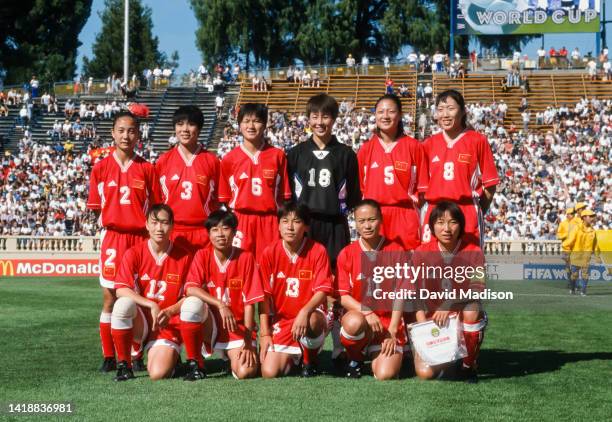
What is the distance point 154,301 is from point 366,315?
5.87 feet

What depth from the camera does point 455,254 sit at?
304 inches

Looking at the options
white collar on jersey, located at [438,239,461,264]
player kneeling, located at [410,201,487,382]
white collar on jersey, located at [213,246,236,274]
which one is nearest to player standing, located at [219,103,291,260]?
white collar on jersey, located at [213,246,236,274]

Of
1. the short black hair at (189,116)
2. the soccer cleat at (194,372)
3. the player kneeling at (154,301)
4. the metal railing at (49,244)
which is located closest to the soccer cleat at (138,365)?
the player kneeling at (154,301)

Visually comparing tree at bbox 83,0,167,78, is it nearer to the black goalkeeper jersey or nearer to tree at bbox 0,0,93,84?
tree at bbox 0,0,93,84

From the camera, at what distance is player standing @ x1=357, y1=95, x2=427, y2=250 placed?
8180mm

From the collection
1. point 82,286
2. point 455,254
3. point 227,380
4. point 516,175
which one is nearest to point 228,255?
point 227,380

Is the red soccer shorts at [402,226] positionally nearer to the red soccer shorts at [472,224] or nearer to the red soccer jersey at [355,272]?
the red soccer shorts at [472,224]

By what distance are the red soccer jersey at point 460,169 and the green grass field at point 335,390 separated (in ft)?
5.07

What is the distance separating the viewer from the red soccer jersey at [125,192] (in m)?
8.47

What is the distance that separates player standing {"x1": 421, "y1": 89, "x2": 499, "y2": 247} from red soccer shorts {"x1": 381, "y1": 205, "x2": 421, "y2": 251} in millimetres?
100

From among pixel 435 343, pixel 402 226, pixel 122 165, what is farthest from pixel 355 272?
pixel 122 165

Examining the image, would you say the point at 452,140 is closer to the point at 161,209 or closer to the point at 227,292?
the point at 227,292

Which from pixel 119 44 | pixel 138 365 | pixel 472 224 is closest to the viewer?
pixel 472 224

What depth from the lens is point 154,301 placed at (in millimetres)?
7980
